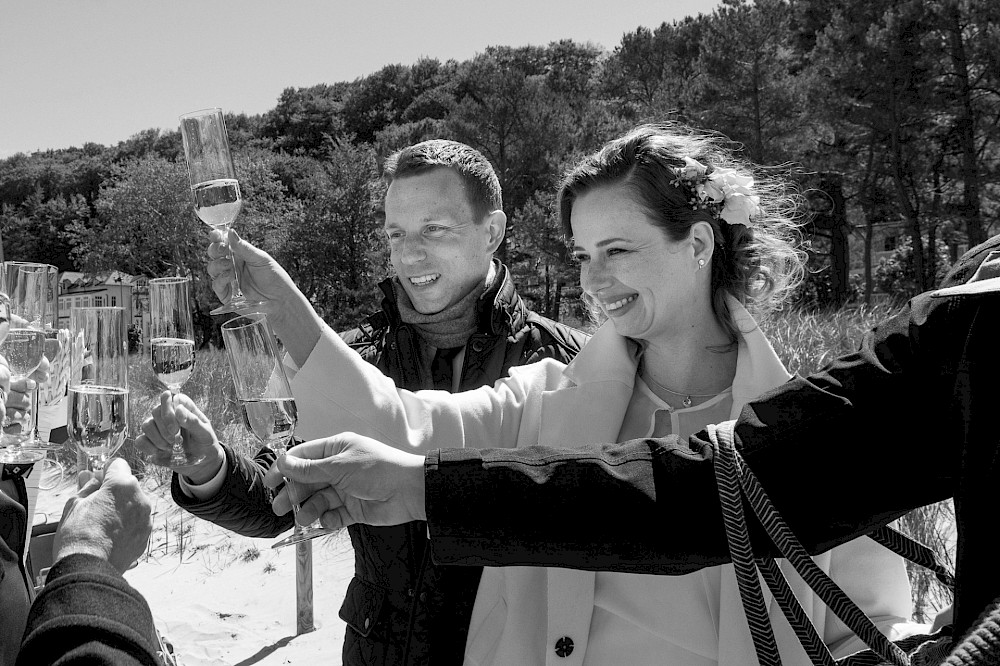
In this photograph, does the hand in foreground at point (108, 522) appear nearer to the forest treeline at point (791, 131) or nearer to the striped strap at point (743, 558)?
the striped strap at point (743, 558)

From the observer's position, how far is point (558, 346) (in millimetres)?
2857

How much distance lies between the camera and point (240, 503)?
6.89 ft

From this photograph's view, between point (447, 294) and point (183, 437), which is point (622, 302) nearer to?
point (447, 294)

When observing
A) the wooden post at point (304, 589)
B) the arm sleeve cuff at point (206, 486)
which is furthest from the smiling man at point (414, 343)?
the wooden post at point (304, 589)

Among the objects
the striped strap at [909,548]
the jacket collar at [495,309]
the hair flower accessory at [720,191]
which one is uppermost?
the hair flower accessory at [720,191]

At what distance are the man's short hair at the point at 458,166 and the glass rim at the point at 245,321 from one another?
52.3 inches

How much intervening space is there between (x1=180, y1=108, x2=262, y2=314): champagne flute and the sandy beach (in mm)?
3531

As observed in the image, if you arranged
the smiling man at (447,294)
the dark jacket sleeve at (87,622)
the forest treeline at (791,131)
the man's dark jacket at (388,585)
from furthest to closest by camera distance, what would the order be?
the forest treeline at (791,131) < the smiling man at (447,294) < the man's dark jacket at (388,585) < the dark jacket sleeve at (87,622)

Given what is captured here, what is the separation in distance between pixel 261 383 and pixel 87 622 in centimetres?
58

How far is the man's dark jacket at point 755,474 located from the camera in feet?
4.06

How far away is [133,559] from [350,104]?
6748 centimetres

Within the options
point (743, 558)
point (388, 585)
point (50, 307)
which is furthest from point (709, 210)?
point (50, 307)

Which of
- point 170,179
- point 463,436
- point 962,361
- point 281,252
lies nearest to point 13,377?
point 463,436

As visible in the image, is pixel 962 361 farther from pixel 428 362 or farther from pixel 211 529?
pixel 211 529
